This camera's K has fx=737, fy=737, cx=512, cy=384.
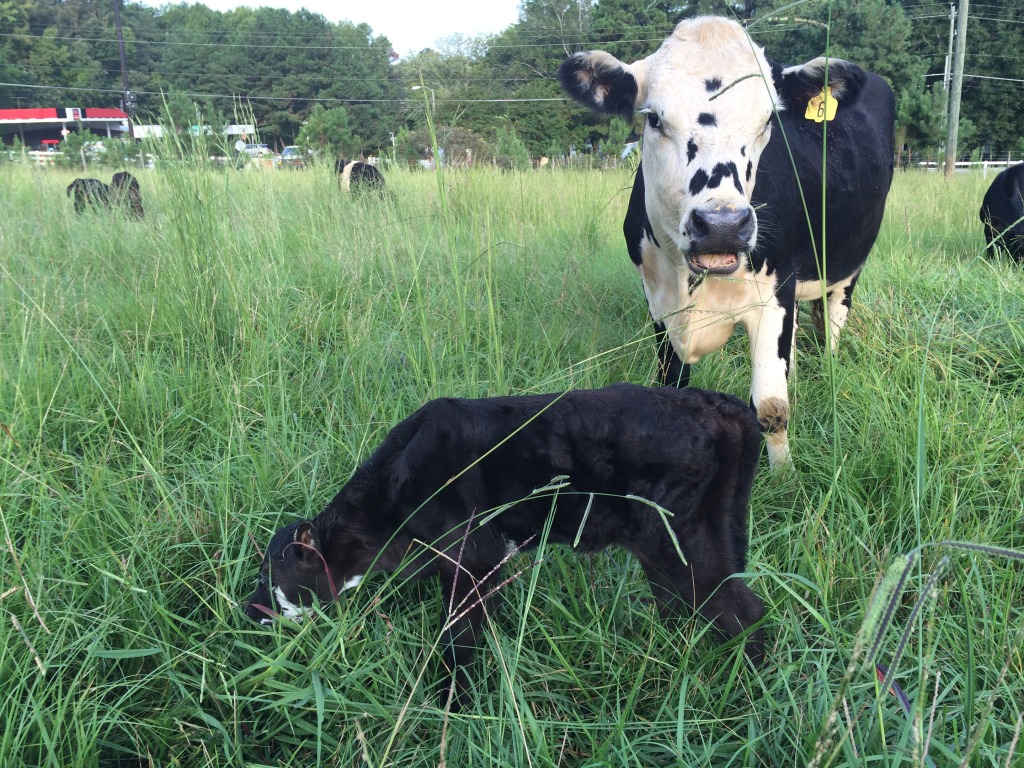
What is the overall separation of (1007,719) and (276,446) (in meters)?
2.24

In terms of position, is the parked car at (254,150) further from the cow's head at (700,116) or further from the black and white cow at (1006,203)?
the black and white cow at (1006,203)

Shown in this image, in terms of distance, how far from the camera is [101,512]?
2350mm

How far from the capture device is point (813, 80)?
129 inches

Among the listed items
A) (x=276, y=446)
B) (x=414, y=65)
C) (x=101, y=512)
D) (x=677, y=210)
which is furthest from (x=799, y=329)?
(x=101, y=512)

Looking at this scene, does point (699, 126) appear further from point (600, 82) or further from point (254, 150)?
point (254, 150)

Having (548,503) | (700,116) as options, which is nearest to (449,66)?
(700,116)

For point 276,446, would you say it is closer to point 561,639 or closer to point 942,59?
point 561,639

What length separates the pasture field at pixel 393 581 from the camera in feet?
5.38

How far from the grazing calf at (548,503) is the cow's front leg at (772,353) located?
1.05m

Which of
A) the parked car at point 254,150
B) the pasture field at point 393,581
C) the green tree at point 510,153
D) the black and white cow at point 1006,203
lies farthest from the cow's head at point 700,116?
the green tree at point 510,153

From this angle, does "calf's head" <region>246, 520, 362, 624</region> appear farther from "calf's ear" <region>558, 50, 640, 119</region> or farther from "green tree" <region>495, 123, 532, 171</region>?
"green tree" <region>495, 123, 532, 171</region>

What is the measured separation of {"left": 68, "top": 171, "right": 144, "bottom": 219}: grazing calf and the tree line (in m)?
1.09

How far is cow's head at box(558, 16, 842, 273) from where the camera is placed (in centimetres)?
261

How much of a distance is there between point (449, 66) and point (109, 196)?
14.3 feet
